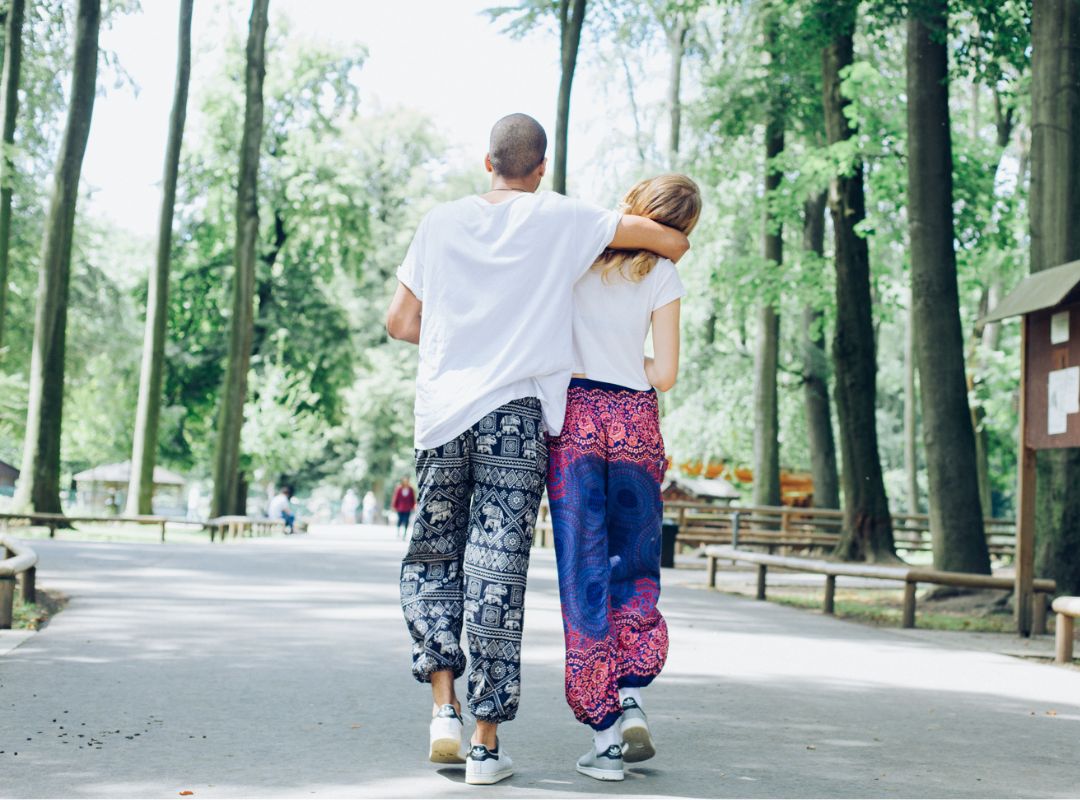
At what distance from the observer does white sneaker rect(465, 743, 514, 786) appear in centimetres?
458

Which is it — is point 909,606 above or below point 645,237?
below

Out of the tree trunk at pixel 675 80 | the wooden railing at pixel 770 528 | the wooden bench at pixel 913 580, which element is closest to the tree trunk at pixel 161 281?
the wooden railing at pixel 770 528

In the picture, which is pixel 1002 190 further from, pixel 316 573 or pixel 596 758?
pixel 596 758

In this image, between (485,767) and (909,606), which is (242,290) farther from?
(485,767)

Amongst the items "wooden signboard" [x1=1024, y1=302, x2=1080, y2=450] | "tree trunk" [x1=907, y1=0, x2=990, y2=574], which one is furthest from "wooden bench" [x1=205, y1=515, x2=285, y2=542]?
"wooden signboard" [x1=1024, y1=302, x2=1080, y2=450]

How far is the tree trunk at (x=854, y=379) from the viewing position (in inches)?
822

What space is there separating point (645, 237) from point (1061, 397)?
6.87m

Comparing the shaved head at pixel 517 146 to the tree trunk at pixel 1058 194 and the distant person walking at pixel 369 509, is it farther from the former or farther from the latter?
the distant person walking at pixel 369 509

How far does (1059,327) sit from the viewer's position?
10945 millimetres

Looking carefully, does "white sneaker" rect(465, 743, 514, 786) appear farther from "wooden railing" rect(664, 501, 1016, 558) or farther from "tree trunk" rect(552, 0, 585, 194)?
"tree trunk" rect(552, 0, 585, 194)

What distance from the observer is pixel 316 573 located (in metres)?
15.8

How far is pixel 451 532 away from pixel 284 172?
1451 inches

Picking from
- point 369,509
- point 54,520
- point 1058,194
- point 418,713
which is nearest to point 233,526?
point 54,520

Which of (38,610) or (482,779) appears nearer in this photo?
(482,779)
